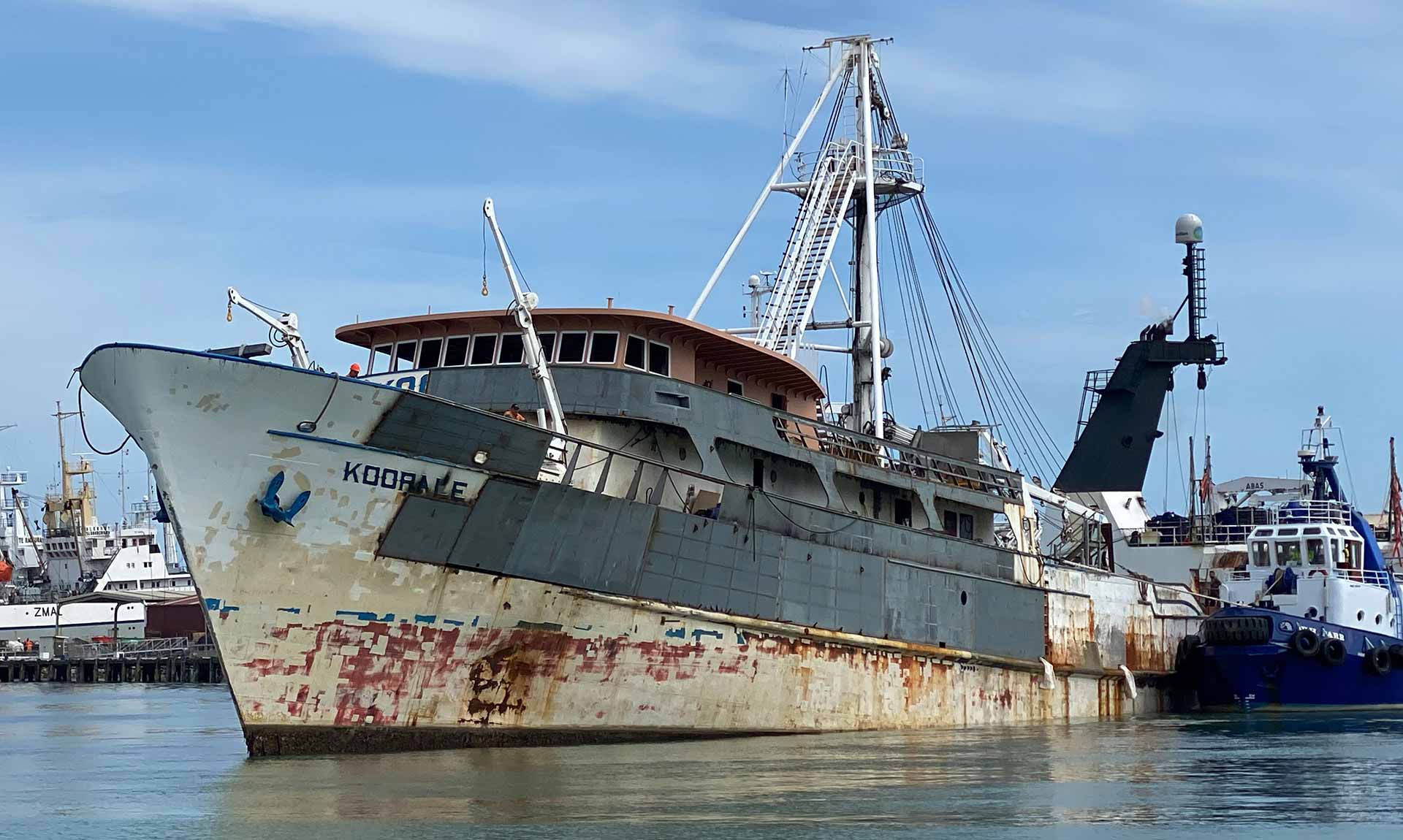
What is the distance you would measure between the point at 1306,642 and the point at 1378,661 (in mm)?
1969

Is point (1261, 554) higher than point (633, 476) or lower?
lower

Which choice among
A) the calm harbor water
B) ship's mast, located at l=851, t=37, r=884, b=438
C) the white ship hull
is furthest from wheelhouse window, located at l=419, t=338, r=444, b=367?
the white ship hull

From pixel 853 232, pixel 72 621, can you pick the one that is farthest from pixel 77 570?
pixel 853 232

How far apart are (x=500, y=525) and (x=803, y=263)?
14.1 m

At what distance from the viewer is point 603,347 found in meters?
22.5

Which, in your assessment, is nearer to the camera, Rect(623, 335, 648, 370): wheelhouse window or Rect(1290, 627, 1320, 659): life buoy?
Rect(623, 335, 648, 370): wheelhouse window

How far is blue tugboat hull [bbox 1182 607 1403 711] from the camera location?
31.4 metres

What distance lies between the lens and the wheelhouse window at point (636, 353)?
22469 mm

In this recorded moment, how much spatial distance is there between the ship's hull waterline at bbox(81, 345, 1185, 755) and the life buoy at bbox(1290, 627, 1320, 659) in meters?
14.0

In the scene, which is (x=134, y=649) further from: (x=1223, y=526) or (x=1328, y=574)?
(x=1328, y=574)

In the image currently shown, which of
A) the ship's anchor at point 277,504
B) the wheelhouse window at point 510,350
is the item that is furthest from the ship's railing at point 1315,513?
the ship's anchor at point 277,504

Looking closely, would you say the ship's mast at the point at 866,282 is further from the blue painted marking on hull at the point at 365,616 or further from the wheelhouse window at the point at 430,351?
the blue painted marking on hull at the point at 365,616

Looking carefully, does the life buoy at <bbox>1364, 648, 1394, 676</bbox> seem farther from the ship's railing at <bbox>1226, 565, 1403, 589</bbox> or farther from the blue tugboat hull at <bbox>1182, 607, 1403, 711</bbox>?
the ship's railing at <bbox>1226, 565, 1403, 589</bbox>

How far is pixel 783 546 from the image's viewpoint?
2312 centimetres
